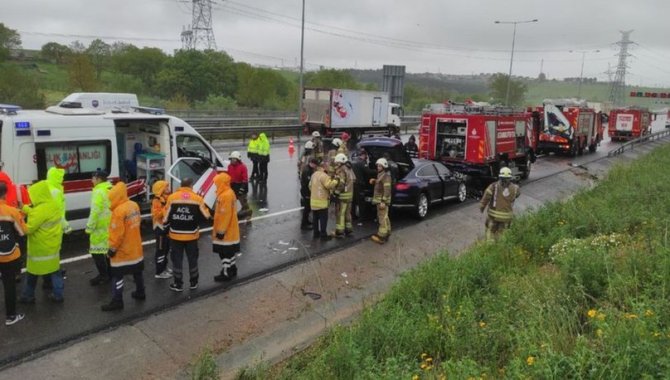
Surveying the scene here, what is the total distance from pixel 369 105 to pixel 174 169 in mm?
23191

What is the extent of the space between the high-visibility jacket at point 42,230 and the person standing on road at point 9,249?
18 centimetres

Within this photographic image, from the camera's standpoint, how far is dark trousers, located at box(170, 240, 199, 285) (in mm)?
6895

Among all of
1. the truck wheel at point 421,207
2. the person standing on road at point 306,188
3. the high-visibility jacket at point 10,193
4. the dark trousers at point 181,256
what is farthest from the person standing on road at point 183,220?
the truck wheel at point 421,207

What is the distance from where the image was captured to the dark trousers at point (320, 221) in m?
9.87

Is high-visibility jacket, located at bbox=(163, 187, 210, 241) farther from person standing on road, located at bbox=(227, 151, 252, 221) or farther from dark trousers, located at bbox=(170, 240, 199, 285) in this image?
person standing on road, located at bbox=(227, 151, 252, 221)

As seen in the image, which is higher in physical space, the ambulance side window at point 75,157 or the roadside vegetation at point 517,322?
the ambulance side window at point 75,157

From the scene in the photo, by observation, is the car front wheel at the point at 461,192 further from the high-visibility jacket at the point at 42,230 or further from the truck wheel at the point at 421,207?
the high-visibility jacket at the point at 42,230

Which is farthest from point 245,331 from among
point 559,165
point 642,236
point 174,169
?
point 559,165

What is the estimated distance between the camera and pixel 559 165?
24594 mm

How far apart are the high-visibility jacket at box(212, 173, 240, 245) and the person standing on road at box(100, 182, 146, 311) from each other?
1.18 metres

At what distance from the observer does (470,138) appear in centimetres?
1608

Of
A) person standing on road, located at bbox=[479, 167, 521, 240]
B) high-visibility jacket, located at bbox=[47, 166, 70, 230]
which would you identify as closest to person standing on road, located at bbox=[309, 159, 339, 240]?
person standing on road, located at bbox=[479, 167, 521, 240]

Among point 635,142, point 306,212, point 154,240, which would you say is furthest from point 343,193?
point 635,142

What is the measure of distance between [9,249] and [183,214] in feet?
6.46
